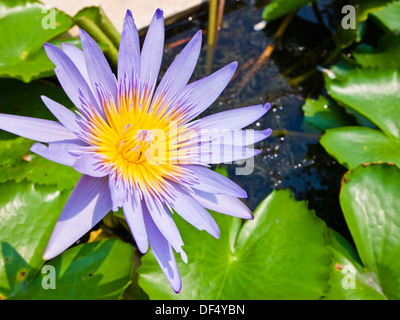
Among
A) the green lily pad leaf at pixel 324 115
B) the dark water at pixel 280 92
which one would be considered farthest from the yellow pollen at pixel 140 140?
the green lily pad leaf at pixel 324 115

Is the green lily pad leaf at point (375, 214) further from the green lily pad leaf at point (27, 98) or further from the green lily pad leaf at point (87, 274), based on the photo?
the green lily pad leaf at point (27, 98)

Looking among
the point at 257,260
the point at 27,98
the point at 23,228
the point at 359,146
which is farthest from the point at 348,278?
the point at 27,98

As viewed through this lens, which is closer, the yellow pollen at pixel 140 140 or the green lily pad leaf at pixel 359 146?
the yellow pollen at pixel 140 140

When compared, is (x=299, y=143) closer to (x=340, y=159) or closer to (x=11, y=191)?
(x=340, y=159)

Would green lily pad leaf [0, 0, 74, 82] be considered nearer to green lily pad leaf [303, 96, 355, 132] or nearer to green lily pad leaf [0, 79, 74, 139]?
green lily pad leaf [0, 79, 74, 139]

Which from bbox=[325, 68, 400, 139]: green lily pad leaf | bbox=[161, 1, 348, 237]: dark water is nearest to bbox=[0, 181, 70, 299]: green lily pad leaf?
bbox=[161, 1, 348, 237]: dark water

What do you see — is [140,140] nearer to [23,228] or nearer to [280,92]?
[23,228]

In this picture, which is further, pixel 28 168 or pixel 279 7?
pixel 279 7
